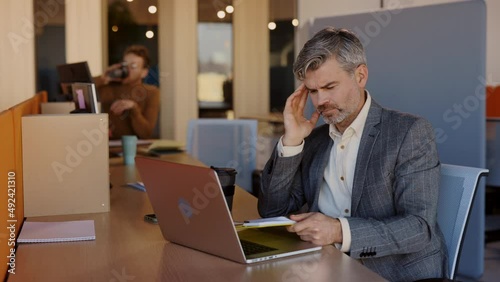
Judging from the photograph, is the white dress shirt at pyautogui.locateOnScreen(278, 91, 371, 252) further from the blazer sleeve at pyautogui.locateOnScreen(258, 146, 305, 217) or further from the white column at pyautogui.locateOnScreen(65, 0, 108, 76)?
the white column at pyautogui.locateOnScreen(65, 0, 108, 76)

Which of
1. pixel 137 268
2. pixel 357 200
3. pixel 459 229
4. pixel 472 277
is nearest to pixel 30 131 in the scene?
pixel 137 268

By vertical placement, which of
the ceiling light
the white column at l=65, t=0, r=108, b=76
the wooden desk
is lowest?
the wooden desk

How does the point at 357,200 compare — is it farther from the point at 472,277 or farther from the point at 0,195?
the point at 472,277

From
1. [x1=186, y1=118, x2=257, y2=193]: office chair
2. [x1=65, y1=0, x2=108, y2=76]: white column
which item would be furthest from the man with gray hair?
[x1=65, y1=0, x2=108, y2=76]: white column

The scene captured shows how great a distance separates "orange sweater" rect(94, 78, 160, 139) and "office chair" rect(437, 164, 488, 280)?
3289 mm

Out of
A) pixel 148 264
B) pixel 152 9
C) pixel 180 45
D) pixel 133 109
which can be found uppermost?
pixel 152 9

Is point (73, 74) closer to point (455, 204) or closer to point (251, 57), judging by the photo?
point (455, 204)

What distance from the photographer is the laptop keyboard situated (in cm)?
159

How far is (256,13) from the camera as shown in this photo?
23.1ft

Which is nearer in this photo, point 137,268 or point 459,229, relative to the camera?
point 137,268

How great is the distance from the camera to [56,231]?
1916 mm

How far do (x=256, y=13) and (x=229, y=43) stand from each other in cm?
43

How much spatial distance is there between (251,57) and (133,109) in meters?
2.36

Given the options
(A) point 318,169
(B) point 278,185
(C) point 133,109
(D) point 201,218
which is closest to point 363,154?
(A) point 318,169
